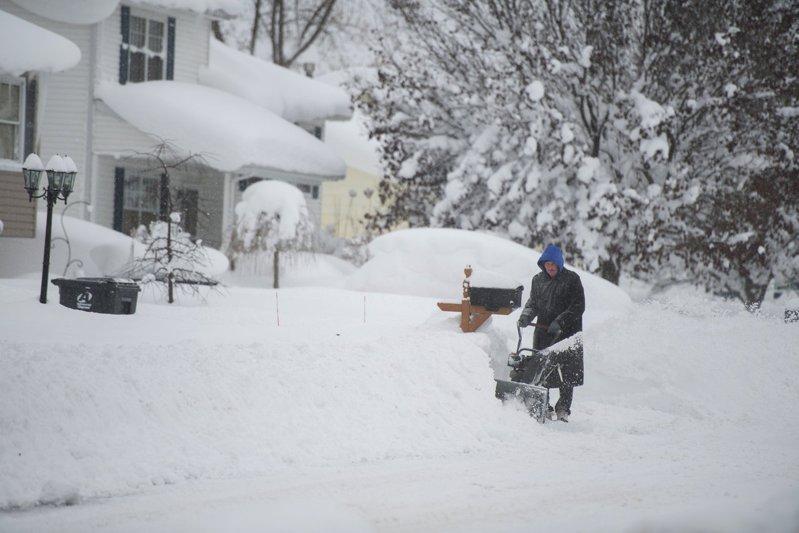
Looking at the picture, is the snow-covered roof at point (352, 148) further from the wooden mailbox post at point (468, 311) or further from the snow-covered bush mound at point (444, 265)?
the wooden mailbox post at point (468, 311)

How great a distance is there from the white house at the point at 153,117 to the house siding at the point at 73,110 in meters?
0.02

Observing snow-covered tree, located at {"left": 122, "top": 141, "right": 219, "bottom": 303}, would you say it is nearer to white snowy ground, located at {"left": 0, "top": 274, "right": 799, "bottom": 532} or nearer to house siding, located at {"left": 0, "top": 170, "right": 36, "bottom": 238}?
house siding, located at {"left": 0, "top": 170, "right": 36, "bottom": 238}

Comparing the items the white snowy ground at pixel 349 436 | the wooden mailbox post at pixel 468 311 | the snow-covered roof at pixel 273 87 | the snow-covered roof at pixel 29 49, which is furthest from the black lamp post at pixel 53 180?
the snow-covered roof at pixel 273 87

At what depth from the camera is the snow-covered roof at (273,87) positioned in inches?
957

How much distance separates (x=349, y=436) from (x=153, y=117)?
14162 millimetres

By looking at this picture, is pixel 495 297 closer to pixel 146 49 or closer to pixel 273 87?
pixel 146 49

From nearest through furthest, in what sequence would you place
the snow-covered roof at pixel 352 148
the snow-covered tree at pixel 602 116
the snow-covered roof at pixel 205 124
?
1. the snow-covered tree at pixel 602 116
2. the snow-covered roof at pixel 205 124
3. the snow-covered roof at pixel 352 148

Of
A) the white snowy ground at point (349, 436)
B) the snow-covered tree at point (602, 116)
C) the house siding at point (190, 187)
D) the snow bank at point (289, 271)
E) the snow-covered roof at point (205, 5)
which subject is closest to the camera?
the white snowy ground at point (349, 436)

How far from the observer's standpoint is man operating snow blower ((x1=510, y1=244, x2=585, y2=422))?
9086mm

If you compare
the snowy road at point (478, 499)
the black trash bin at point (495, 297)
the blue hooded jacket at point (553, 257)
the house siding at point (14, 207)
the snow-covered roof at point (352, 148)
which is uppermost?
the snow-covered roof at point (352, 148)

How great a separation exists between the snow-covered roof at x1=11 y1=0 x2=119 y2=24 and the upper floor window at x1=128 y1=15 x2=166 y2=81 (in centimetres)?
146

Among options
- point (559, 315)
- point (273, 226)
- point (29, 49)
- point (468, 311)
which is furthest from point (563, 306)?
point (273, 226)

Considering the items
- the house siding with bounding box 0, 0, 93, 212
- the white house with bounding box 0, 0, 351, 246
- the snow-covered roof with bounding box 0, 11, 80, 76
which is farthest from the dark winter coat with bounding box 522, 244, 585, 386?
the house siding with bounding box 0, 0, 93, 212

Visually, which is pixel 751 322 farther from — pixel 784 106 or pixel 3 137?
pixel 3 137
